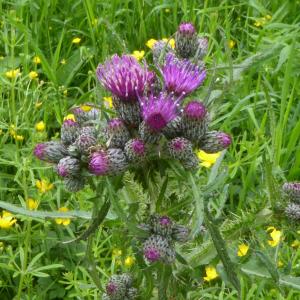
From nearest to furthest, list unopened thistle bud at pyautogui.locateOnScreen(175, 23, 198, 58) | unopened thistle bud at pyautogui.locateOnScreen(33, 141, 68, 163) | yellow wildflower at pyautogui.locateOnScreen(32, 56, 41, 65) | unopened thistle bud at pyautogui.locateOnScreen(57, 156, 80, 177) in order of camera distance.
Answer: unopened thistle bud at pyautogui.locateOnScreen(57, 156, 80, 177), unopened thistle bud at pyautogui.locateOnScreen(33, 141, 68, 163), unopened thistle bud at pyautogui.locateOnScreen(175, 23, 198, 58), yellow wildflower at pyautogui.locateOnScreen(32, 56, 41, 65)

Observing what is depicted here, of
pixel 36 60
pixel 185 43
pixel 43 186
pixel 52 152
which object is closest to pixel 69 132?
pixel 52 152

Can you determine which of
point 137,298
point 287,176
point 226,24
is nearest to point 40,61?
point 226,24

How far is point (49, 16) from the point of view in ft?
13.8

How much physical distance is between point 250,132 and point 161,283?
1.78m

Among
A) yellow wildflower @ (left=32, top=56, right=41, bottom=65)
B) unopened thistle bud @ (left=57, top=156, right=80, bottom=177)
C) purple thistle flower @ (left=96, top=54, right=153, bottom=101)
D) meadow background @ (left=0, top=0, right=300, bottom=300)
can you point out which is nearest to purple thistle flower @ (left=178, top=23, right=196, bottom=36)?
meadow background @ (left=0, top=0, right=300, bottom=300)

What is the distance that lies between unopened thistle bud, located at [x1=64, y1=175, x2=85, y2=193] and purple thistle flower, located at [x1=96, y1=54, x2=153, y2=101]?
24 centimetres

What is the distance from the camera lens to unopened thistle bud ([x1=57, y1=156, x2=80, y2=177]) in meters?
1.72

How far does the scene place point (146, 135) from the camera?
65.5 inches

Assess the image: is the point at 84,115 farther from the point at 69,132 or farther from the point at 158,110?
the point at 158,110

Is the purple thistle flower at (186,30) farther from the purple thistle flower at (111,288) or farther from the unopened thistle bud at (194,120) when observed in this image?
the purple thistle flower at (111,288)

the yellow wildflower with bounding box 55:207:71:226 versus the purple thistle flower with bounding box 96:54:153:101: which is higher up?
the purple thistle flower with bounding box 96:54:153:101

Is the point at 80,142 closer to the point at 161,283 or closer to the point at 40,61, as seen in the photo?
the point at 161,283

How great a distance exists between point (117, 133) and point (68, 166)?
154 millimetres

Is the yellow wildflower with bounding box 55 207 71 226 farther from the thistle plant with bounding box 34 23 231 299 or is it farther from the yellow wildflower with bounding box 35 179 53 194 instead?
the thistle plant with bounding box 34 23 231 299
